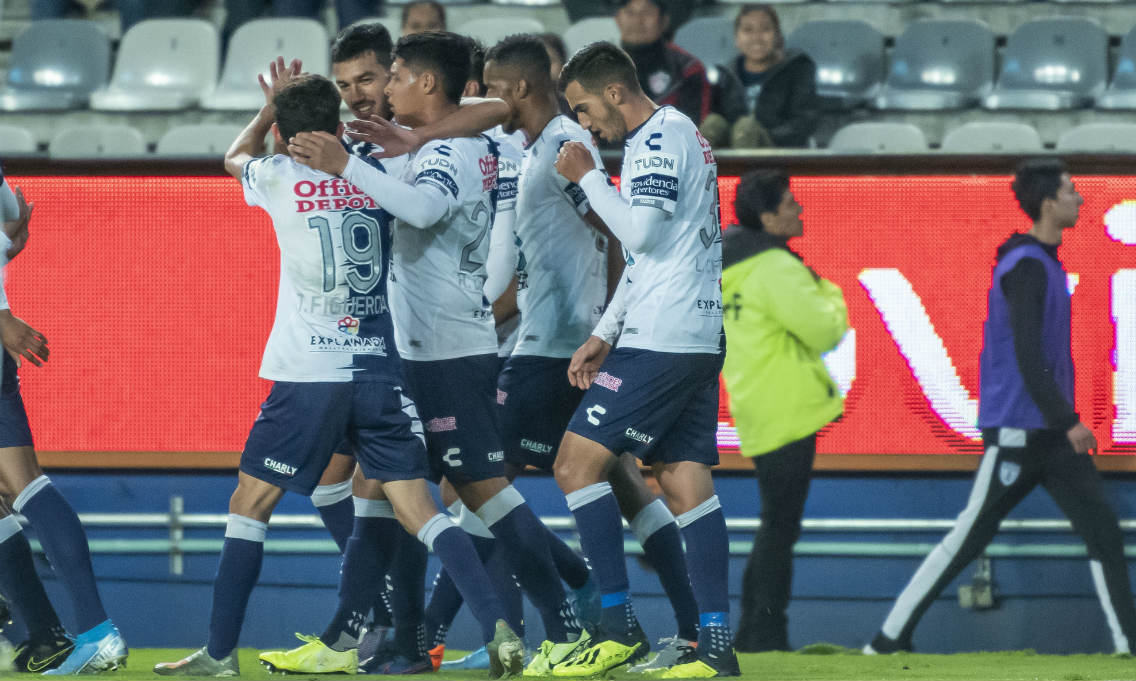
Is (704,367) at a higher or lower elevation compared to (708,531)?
higher

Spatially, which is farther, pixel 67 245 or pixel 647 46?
pixel 647 46

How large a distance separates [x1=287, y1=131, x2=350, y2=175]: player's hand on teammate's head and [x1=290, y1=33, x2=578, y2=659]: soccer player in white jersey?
348 mm

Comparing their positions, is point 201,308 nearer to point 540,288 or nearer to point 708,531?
point 540,288

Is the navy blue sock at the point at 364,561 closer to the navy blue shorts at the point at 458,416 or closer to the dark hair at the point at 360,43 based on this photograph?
the navy blue shorts at the point at 458,416

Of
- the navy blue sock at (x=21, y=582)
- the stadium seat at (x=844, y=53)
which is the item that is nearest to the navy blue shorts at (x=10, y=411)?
the navy blue sock at (x=21, y=582)

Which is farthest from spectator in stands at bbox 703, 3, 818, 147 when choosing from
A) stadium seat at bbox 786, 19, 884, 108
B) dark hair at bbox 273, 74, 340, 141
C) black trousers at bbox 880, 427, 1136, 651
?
dark hair at bbox 273, 74, 340, 141

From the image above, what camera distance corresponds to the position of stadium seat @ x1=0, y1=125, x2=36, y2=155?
9312 millimetres

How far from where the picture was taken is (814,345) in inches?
248

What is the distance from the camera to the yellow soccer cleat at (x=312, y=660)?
4.88 metres

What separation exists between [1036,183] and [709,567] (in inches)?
94.9

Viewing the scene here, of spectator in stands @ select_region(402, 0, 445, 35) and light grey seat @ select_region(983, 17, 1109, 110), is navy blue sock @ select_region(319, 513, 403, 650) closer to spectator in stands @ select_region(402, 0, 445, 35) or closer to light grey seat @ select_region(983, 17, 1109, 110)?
spectator in stands @ select_region(402, 0, 445, 35)

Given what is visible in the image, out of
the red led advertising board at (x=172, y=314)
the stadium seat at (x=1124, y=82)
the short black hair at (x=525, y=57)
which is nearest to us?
the short black hair at (x=525, y=57)

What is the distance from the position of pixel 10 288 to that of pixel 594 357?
3037mm

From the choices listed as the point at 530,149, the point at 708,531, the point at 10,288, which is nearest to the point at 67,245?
the point at 10,288
